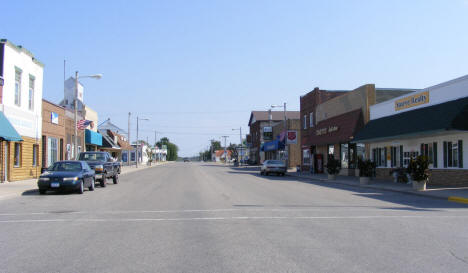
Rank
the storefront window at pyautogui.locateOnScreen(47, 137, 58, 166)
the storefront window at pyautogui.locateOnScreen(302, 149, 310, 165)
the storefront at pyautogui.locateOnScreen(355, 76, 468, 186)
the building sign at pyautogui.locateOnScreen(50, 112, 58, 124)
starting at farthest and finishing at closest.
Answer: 1. the storefront window at pyautogui.locateOnScreen(302, 149, 310, 165)
2. the building sign at pyautogui.locateOnScreen(50, 112, 58, 124)
3. the storefront window at pyautogui.locateOnScreen(47, 137, 58, 166)
4. the storefront at pyautogui.locateOnScreen(355, 76, 468, 186)

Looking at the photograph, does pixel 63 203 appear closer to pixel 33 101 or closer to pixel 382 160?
pixel 33 101

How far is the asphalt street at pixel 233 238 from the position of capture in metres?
7.10

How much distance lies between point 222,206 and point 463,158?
48.1 ft

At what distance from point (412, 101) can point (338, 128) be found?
36.5ft

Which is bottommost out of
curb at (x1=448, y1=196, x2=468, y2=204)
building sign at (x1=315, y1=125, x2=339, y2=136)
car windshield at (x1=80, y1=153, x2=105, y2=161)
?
curb at (x1=448, y1=196, x2=468, y2=204)

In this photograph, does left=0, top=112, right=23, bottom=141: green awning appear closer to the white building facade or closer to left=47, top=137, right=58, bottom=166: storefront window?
the white building facade

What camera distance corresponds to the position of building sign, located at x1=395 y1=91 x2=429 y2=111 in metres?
26.8

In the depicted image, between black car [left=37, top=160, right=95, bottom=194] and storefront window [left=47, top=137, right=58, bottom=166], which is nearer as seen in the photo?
black car [left=37, top=160, right=95, bottom=194]

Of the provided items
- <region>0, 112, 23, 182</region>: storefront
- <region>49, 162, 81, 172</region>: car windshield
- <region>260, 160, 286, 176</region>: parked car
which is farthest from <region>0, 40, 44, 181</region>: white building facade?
<region>260, 160, 286, 176</region>: parked car

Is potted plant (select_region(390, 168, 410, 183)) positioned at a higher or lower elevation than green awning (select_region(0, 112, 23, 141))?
lower

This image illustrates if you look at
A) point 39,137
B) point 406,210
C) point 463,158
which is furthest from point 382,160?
point 39,137

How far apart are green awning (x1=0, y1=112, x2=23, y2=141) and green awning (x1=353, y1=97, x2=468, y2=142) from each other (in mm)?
22056

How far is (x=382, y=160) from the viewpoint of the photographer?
32.9 metres

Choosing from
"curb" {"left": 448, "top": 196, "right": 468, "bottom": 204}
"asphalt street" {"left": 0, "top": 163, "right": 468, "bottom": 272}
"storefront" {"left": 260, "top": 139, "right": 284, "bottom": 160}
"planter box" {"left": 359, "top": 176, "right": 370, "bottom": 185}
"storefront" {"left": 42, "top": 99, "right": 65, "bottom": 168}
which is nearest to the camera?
"asphalt street" {"left": 0, "top": 163, "right": 468, "bottom": 272}
